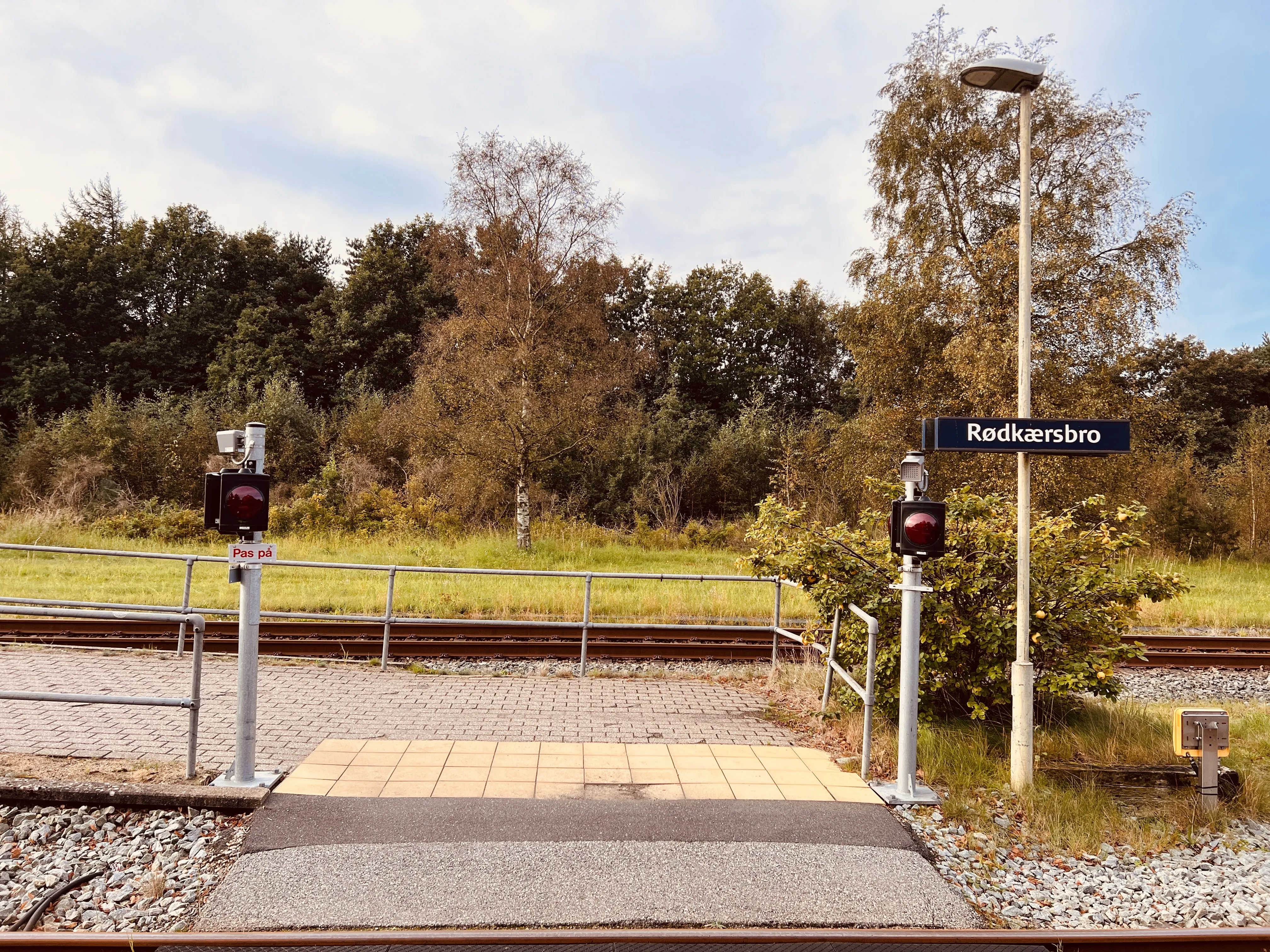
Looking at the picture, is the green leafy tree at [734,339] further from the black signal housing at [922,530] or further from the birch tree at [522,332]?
the black signal housing at [922,530]

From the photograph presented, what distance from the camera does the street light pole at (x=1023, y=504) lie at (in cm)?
559

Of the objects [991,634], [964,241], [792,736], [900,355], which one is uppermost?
[964,241]

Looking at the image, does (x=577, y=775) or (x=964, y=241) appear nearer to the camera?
(x=577, y=775)

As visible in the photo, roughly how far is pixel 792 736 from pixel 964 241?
1861 cm

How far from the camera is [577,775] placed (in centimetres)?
563

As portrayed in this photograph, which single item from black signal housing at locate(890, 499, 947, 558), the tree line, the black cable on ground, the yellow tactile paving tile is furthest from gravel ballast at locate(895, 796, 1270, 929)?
the tree line

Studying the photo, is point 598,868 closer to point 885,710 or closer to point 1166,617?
point 885,710

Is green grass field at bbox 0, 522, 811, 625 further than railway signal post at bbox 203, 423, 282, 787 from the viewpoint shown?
Yes

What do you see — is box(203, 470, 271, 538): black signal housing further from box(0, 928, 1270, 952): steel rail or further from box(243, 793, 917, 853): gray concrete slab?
box(0, 928, 1270, 952): steel rail

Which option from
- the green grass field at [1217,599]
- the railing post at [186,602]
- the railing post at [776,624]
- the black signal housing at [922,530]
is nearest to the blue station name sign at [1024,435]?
the black signal housing at [922,530]

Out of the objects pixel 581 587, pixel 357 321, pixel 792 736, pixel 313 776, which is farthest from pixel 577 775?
pixel 357 321

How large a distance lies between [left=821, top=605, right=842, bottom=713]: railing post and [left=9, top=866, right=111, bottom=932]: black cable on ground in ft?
16.9

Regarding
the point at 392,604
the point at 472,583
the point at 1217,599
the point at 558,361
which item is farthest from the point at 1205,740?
the point at 558,361

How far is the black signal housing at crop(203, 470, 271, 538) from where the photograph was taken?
202 inches
